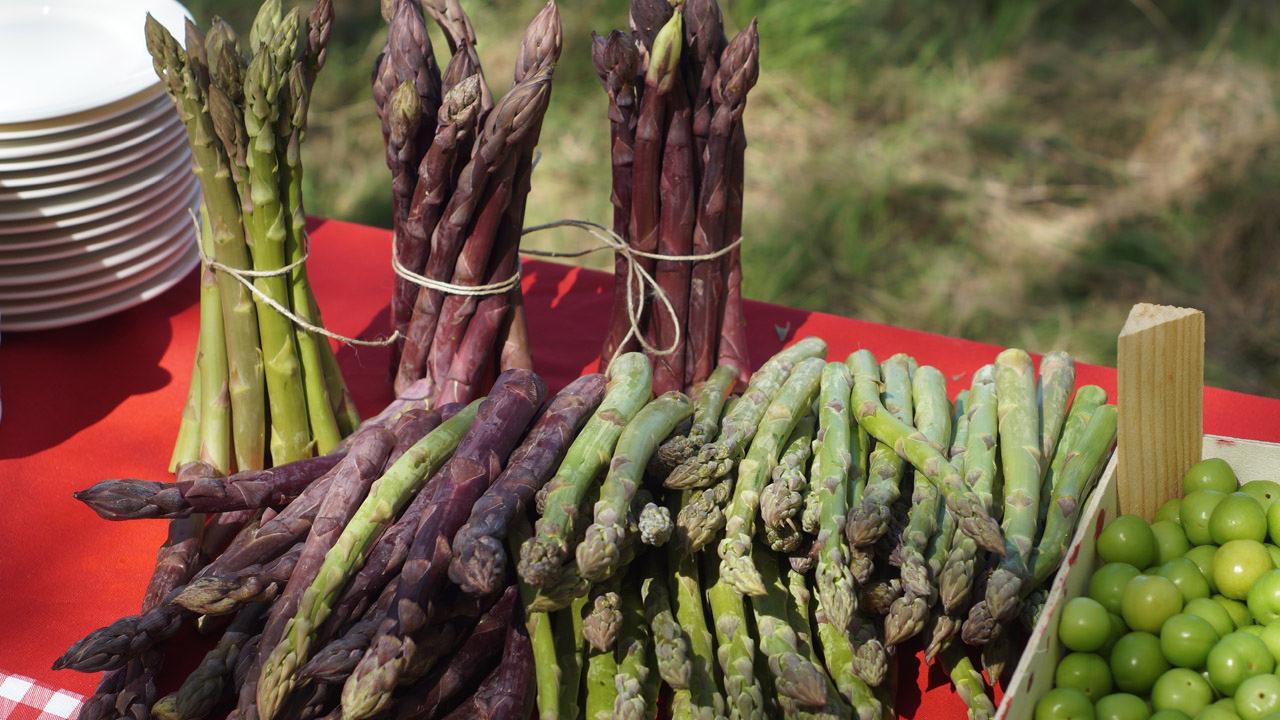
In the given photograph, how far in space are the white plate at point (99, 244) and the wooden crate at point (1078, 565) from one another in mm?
1954

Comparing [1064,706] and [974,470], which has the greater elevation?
[974,470]

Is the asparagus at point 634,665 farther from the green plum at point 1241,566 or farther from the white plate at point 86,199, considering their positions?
the white plate at point 86,199

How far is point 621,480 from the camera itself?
1.86 metres

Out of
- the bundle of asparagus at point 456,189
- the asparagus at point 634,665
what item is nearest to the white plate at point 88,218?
the bundle of asparagus at point 456,189

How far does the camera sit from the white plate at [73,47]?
2.63 meters

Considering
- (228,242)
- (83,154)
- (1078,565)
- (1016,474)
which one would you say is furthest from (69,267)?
(1078,565)

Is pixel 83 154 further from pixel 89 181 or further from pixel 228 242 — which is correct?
pixel 228 242

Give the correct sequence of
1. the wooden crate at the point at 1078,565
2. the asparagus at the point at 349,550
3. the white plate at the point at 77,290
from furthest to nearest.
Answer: the white plate at the point at 77,290
the asparagus at the point at 349,550
the wooden crate at the point at 1078,565

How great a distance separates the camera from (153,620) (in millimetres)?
1791

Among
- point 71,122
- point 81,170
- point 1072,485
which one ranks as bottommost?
point 1072,485

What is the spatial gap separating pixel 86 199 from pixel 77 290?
0.25 meters

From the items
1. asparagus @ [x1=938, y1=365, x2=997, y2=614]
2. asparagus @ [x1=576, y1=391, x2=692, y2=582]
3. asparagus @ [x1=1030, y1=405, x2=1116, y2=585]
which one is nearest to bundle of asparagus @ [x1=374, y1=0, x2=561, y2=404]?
asparagus @ [x1=576, y1=391, x2=692, y2=582]

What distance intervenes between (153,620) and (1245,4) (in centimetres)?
592

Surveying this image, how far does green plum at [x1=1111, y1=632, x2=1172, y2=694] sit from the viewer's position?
1716 mm
